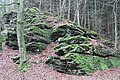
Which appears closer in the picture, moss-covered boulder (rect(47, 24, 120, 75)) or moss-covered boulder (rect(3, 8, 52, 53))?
moss-covered boulder (rect(47, 24, 120, 75))

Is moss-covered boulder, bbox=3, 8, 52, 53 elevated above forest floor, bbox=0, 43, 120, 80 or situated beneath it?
elevated above

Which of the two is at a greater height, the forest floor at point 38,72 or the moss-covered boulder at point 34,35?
the moss-covered boulder at point 34,35

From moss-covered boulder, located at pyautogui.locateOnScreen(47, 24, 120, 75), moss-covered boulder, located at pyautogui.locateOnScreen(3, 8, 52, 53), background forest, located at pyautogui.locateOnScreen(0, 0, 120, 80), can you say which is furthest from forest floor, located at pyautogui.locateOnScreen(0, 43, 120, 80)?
moss-covered boulder, located at pyautogui.locateOnScreen(3, 8, 52, 53)

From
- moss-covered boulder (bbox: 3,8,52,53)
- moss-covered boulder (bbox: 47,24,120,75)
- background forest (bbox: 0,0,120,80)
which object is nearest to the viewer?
background forest (bbox: 0,0,120,80)

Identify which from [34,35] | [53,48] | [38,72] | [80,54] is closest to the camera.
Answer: [38,72]

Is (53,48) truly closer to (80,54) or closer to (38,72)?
(80,54)

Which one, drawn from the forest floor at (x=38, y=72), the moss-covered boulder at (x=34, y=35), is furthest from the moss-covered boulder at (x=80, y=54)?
the moss-covered boulder at (x=34, y=35)

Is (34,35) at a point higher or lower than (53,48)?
higher

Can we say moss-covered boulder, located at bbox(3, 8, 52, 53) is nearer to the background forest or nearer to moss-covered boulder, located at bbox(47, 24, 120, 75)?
the background forest

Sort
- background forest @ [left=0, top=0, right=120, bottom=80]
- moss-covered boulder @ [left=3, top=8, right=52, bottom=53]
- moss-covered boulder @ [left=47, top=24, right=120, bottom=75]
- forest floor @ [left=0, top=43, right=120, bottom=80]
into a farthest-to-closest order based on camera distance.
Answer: moss-covered boulder @ [left=3, top=8, right=52, bottom=53]
moss-covered boulder @ [left=47, top=24, right=120, bottom=75]
background forest @ [left=0, top=0, right=120, bottom=80]
forest floor @ [left=0, top=43, right=120, bottom=80]

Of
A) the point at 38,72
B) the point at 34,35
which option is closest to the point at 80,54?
the point at 38,72

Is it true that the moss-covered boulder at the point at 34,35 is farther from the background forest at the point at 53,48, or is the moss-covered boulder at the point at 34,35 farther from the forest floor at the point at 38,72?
the forest floor at the point at 38,72

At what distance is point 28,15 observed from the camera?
88.7ft

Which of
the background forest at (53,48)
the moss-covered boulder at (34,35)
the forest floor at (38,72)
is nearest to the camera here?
the forest floor at (38,72)
